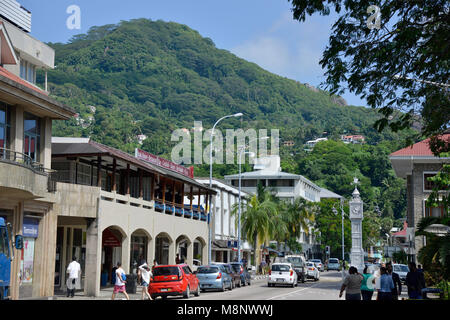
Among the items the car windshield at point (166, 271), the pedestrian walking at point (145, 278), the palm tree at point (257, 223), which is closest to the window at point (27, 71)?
the car windshield at point (166, 271)

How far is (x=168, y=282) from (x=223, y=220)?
131 ft

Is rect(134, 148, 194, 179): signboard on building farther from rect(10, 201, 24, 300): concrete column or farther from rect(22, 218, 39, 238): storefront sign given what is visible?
rect(10, 201, 24, 300): concrete column

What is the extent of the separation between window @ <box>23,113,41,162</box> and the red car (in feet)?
25.6

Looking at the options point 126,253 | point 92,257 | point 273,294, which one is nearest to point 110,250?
point 126,253

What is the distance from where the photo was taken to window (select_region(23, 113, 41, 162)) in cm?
2723

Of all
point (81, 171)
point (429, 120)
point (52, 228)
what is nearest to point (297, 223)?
point (81, 171)

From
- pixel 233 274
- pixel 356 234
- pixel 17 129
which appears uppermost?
pixel 17 129

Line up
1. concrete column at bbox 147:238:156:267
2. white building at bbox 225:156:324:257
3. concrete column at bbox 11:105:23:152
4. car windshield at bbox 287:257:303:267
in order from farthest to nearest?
1. white building at bbox 225:156:324:257
2. car windshield at bbox 287:257:303:267
3. concrete column at bbox 147:238:156:267
4. concrete column at bbox 11:105:23:152

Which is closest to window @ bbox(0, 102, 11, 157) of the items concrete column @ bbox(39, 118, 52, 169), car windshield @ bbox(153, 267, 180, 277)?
concrete column @ bbox(39, 118, 52, 169)

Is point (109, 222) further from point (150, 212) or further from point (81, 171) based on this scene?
point (150, 212)

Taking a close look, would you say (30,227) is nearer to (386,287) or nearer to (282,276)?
(386,287)

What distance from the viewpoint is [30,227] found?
88.2ft

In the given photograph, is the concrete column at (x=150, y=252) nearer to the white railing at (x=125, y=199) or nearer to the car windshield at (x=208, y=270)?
the white railing at (x=125, y=199)
